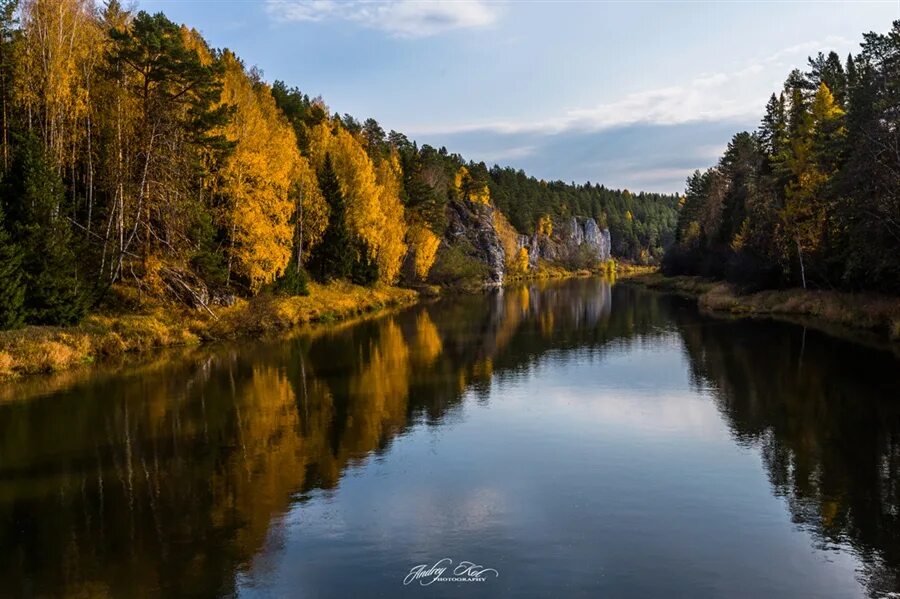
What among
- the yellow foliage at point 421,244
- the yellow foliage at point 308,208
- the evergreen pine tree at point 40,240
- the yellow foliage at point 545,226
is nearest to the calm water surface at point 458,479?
the evergreen pine tree at point 40,240

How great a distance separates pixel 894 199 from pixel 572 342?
16.2m

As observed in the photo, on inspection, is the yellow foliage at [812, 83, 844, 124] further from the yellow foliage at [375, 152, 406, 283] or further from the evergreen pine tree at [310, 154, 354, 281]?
the yellow foliage at [375, 152, 406, 283]

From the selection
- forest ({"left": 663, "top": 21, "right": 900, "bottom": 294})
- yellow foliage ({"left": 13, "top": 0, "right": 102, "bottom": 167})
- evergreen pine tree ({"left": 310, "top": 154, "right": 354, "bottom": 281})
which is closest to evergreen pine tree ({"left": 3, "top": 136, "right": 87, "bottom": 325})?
yellow foliage ({"left": 13, "top": 0, "right": 102, "bottom": 167})

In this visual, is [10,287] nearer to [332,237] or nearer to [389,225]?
[332,237]

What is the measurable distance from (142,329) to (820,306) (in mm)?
39457

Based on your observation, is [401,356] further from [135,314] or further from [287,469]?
[287,469]

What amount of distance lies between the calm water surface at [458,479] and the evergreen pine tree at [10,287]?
339 cm

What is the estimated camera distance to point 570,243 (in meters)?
165

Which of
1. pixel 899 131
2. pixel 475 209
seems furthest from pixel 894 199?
pixel 475 209

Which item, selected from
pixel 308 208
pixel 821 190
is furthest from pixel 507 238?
pixel 821 190

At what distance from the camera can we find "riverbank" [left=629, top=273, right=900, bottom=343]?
33562 mm

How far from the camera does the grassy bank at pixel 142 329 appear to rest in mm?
24438

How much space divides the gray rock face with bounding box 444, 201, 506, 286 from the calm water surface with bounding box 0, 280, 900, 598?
242 feet

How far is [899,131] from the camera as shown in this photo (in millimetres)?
29484
